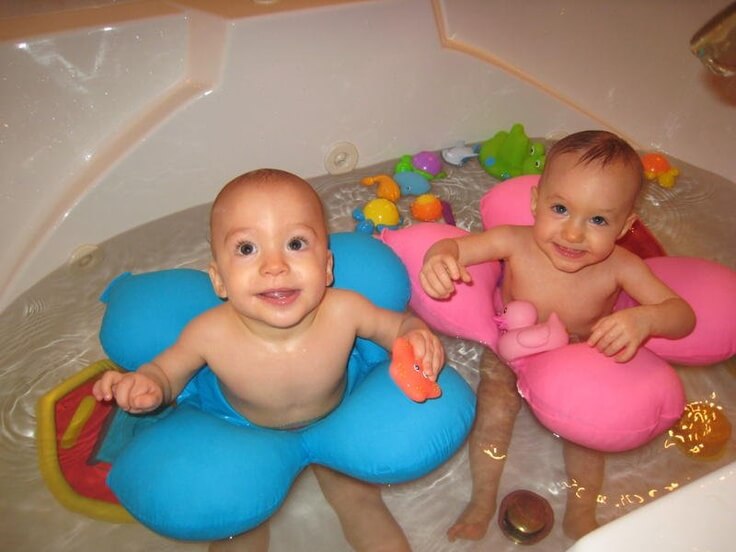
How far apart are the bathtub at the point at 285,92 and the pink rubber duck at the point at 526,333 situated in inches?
24.7

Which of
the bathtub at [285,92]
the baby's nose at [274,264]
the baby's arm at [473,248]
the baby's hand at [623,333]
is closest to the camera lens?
the baby's nose at [274,264]

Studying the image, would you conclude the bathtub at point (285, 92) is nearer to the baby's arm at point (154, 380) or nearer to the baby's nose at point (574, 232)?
the baby's arm at point (154, 380)

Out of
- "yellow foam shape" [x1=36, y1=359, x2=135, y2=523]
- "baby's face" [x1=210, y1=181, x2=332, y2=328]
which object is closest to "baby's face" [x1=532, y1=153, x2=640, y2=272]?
"baby's face" [x1=210, y1=181, x2=332, y2=328]

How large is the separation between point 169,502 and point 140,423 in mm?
238

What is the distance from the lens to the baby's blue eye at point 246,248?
849mm

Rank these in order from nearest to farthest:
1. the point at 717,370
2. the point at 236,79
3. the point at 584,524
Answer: the point at 584,524 → the point at 717,370 → the point at 236,79

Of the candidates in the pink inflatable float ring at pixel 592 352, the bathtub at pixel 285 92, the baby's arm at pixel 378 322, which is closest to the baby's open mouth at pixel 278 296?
the baby's arm at pixel 378 322

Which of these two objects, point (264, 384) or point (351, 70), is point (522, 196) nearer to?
point (351, 70)

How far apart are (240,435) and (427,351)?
0.29m

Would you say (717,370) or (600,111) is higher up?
(600,111)

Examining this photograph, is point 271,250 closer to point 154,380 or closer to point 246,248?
point 246,248

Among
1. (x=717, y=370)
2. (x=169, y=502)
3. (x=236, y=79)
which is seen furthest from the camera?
(x=236, y=79)

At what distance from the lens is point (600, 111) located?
166 cm

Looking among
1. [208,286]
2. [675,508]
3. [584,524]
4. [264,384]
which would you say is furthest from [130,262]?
[675,508]
